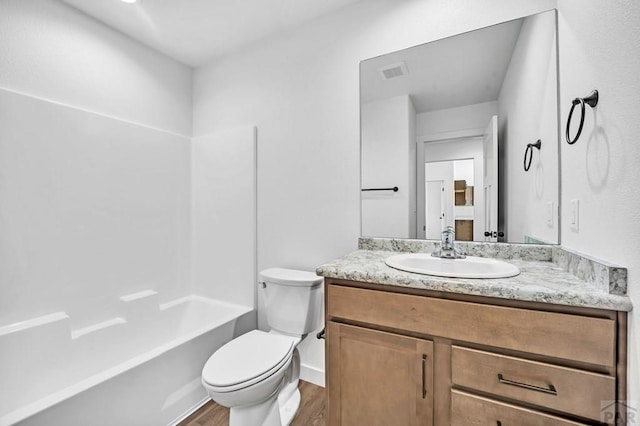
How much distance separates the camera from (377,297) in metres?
1.09

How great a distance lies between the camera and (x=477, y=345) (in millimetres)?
923

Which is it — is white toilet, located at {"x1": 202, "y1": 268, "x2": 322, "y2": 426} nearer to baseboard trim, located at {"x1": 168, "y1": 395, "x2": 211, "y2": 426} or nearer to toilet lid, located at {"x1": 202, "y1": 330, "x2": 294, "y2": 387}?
toilet lid, located at {"x1": 202, "y1": 330, "x2": 294, "y2": 387}

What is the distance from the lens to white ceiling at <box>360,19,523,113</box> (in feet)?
4.66

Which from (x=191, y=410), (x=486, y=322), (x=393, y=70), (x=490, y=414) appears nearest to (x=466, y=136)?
(x=393, y=70)

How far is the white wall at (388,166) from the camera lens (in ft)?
5.38

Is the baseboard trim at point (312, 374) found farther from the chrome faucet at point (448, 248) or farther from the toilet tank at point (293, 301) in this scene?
the chrome faucet at point (448, 248)

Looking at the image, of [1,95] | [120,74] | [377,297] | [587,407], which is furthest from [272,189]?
[587,407]

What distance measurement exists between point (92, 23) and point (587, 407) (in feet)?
10.2

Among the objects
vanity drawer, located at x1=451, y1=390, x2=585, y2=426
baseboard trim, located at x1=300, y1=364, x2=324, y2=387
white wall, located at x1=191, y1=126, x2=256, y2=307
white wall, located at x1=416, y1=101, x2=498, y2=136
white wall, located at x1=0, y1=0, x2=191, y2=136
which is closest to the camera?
vanity drawer, located at x1=451, y1=390, x2=585, y2=426

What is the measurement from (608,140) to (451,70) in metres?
0.90

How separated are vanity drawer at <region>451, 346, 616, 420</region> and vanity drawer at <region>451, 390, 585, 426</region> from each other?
3 cm

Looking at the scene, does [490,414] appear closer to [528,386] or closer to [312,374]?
[528,386]

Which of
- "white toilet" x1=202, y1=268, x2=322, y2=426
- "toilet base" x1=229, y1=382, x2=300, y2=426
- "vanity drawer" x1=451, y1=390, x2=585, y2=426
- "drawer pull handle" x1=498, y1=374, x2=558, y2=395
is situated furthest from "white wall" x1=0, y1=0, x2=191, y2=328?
"drawer pull handle" x1=498, y1=374, x2=558, y2=395

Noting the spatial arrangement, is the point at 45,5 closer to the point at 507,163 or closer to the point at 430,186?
the point at 430,186
